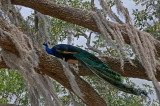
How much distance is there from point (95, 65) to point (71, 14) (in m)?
0.57

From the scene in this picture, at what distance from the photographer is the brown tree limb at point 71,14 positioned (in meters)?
2.65

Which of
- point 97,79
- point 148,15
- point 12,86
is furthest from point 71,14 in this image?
point 12,86

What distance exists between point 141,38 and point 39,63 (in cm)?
94

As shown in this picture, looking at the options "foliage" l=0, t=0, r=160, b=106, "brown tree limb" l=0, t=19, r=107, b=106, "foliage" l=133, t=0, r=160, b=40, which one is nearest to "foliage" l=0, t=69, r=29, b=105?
"foliage" l=0, t=0, r=160, b=106

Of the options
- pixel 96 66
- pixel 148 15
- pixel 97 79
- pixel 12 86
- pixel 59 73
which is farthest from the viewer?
pixel 12 86

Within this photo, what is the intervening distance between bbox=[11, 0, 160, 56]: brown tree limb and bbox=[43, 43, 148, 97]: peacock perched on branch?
0.95ft

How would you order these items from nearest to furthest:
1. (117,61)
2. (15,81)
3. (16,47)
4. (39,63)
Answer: (16,47)
(39,63)
(117,61)
(15,81)

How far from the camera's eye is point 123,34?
8.54 ft

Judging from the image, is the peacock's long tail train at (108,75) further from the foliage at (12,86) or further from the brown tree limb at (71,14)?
the foliage at (12,86)

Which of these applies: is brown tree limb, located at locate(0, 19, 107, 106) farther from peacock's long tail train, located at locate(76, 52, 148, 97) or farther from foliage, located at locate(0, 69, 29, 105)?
foliage, located at locate(0, 69, 29, 105)

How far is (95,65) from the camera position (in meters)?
2.46

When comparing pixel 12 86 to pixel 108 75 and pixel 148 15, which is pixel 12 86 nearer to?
pixel 148 15

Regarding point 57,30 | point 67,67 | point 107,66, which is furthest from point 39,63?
point 57,30

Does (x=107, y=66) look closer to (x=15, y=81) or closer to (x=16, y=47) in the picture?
(x=16, y=47)
